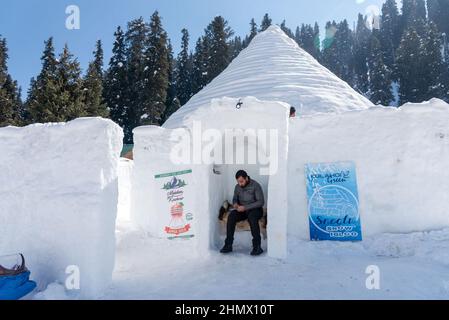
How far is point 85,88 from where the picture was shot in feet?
68.7

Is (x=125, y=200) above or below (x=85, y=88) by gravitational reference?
below

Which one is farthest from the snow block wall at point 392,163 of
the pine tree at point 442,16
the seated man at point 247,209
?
the pine tree at point 442,16

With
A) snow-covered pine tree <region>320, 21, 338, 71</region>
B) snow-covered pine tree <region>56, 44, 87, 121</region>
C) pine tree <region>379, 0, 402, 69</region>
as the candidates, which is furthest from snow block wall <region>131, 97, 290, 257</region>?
pine tree <region>379, 0, 402, 69</region>

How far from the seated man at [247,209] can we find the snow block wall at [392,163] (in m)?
0.66

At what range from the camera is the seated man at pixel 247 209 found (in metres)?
5.26

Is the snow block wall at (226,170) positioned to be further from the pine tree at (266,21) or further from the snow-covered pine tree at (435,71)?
the pine tree at (266,21)

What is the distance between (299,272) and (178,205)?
10.2ft

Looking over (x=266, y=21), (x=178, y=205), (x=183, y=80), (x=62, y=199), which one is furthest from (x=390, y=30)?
(x=62, y=199)
